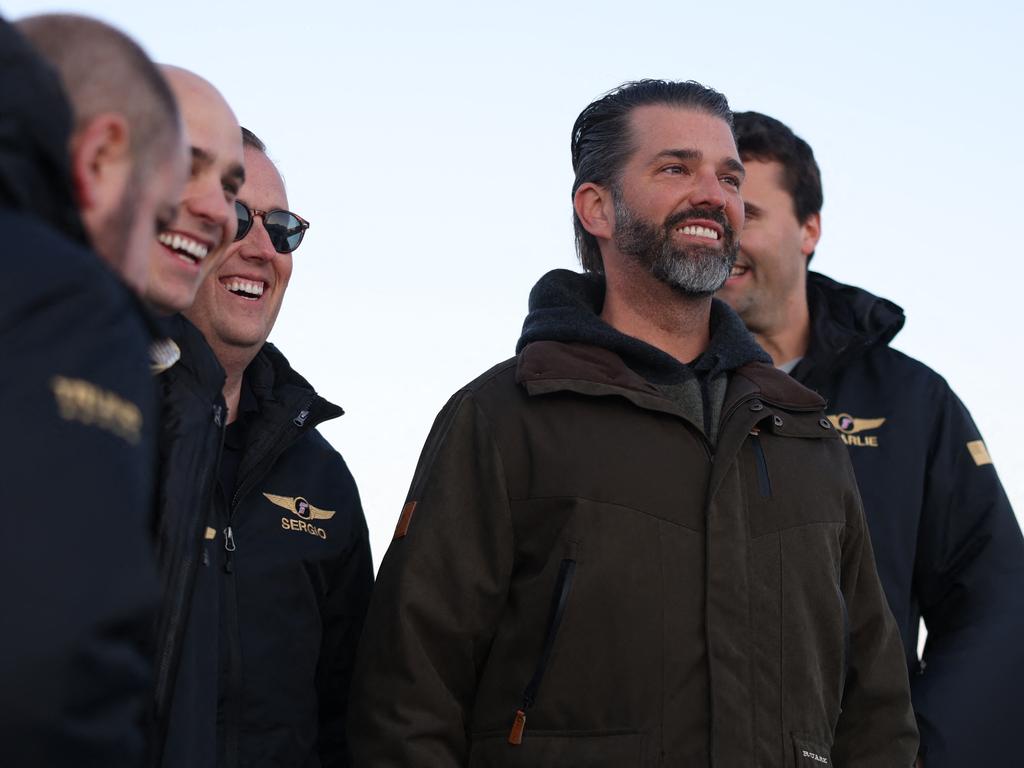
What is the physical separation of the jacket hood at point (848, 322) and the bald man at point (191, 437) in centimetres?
318

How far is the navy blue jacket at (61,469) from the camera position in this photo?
5.85 feet

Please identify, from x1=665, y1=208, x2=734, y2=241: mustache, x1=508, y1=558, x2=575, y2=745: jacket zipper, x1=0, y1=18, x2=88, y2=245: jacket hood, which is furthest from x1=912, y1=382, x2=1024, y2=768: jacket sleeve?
x1=0, y1=18, x2=88, y2=245: jacket hood

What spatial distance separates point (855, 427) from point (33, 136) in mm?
4319

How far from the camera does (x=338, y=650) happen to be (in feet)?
15.2

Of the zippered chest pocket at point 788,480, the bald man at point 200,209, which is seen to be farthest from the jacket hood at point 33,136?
the zippered chest pocket at point 788,480

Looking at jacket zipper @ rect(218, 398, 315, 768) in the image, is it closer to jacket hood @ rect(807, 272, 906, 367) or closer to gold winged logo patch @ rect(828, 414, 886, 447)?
gold winged logo patch @ rect(828, 414, 886, 447)

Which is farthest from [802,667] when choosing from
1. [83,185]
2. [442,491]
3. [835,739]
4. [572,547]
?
[83,185]

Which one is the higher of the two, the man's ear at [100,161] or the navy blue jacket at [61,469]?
the man's ear at [100,161]

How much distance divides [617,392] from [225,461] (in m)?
1.28

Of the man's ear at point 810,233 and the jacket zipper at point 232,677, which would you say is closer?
the jacket zipper at point 232,677

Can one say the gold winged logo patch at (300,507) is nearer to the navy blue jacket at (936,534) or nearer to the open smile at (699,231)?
the open smile at (699,231)

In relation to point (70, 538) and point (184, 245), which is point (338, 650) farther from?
point (70, 538)

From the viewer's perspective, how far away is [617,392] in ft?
14.1

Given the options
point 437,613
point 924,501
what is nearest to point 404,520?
point 437,613
